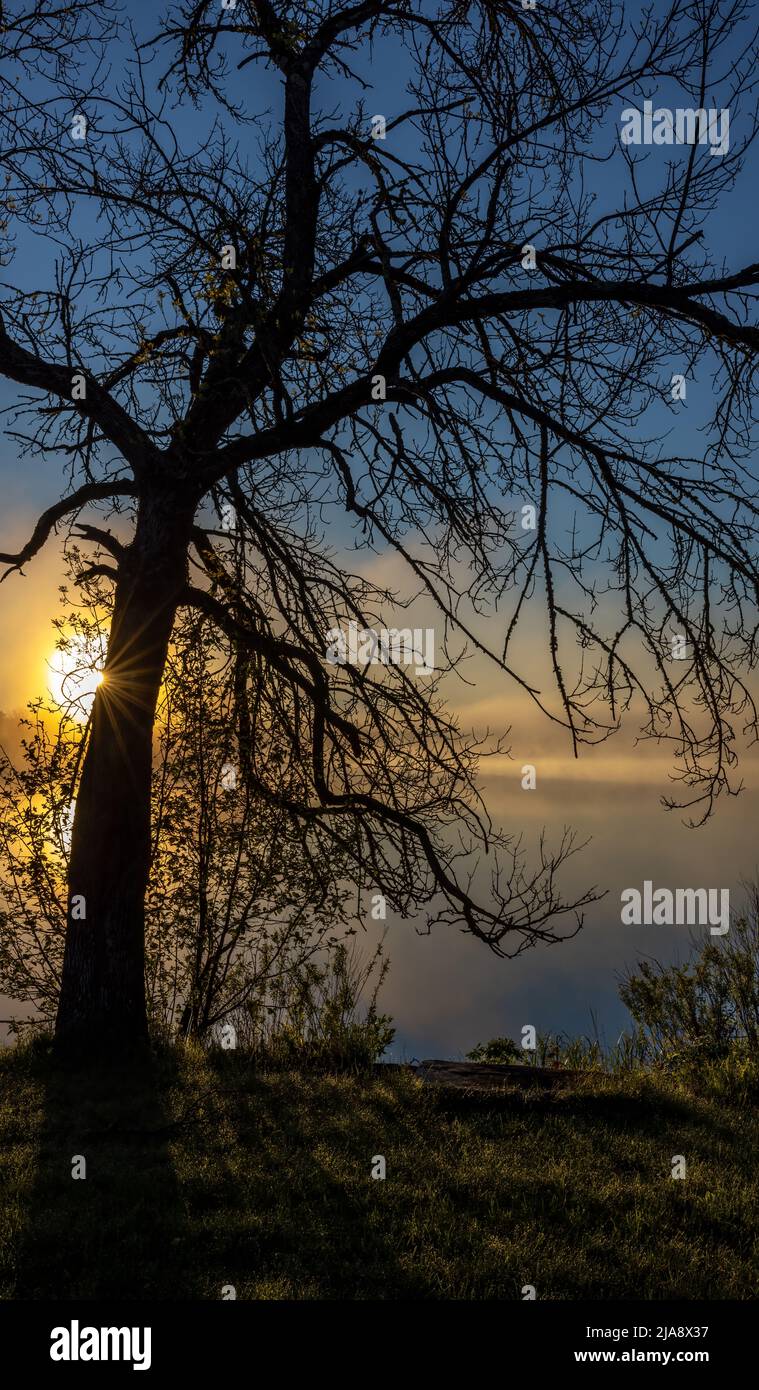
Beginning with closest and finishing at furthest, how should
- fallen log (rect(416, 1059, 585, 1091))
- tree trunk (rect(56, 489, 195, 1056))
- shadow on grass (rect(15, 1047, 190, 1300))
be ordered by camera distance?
shadow on grass (rect(15, 1047, 190, 1300)) < fallen log (rect(416, 1059, 585, 1091)) < tree trunk (rect(56, 489, 195, 1056))

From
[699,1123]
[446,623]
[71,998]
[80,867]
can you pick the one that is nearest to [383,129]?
[446,623]

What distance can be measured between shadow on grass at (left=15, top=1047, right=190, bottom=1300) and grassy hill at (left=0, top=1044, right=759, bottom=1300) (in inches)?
0.7

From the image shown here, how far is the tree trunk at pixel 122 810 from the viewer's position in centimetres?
981

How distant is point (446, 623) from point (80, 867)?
169 inches

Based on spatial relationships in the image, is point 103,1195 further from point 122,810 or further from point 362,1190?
point 122,810

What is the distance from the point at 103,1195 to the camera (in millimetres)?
6504

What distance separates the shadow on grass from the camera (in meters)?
5.32

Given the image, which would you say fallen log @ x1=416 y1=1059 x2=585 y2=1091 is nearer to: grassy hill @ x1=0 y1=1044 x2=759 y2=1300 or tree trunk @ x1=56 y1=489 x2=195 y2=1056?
grassy hill @ x1=0 y1=1044 x2=759 y2=1300

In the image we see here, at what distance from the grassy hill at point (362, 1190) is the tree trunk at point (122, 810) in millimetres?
695

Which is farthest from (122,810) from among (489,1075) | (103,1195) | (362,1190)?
(362,1190)

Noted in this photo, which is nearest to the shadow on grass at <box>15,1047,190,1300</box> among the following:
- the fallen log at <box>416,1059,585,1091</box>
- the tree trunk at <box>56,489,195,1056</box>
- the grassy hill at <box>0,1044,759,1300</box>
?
the grassy hill at <box>0,1044,759,1300</box>
